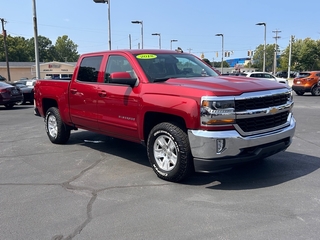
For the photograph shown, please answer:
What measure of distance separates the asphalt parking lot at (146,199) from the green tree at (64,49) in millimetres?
120669

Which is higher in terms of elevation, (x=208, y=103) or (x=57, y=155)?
(x=208, y=103)

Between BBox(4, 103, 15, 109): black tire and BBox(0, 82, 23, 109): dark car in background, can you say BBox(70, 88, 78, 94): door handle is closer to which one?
BBox(0, 82, 23, 109): dark car in background

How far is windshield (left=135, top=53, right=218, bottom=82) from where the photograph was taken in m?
5.57

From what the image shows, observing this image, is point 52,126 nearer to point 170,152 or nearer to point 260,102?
point 170,152

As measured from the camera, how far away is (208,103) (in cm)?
436

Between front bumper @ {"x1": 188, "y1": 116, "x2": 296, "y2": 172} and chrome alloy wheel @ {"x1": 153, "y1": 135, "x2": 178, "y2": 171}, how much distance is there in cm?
42

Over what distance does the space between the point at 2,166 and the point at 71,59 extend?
407 ft

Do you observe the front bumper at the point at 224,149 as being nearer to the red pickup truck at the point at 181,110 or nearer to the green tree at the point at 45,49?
the red pickup truck at the point at 181,110

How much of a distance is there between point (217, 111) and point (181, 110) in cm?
50

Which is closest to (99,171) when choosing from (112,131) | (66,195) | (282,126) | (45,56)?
(112,131)

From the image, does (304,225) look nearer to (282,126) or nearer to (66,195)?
(282,126)

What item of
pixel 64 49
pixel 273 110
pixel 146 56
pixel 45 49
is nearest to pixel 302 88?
pixel 146 56

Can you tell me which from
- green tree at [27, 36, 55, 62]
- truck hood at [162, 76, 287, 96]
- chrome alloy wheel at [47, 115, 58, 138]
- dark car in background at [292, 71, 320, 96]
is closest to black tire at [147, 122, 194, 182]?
truck hood at [162, 76, 287, 96]

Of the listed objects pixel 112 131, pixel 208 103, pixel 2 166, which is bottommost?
pixel 2 166
